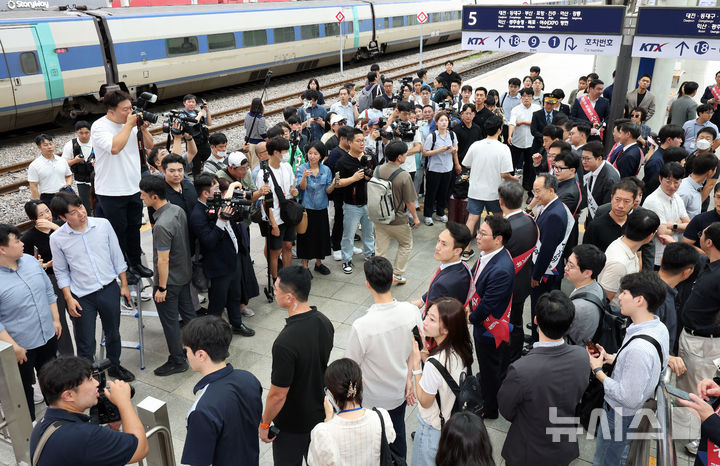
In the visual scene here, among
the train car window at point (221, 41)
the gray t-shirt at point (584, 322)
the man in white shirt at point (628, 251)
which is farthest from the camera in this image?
the train car window at point (221, 41)

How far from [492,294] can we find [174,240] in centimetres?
289

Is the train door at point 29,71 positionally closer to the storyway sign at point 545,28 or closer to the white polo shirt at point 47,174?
the white polo shirt at point 47,174

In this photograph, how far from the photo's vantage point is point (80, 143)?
7.79m

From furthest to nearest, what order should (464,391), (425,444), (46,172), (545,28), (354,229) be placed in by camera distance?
(545,28)
(46,172)
(354,229)
(425,444)
(464,391)

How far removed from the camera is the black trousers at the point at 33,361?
14.1ft

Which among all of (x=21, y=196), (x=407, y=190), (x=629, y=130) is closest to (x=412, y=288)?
(x=407, y=190)

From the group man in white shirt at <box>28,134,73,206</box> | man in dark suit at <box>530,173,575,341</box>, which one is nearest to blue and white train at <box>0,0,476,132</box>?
man in white shirt at <box>28,134,73,206</box>

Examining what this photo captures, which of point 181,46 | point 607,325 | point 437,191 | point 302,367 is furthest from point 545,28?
point 181,46

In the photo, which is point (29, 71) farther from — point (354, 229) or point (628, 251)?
point (628, 251)

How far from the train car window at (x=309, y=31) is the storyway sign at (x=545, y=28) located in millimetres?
11563

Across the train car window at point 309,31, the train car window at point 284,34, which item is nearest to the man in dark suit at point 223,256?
the train car window at point 284,34

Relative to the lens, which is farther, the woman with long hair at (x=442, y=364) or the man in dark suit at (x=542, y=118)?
the man in dark suit at (x=542, y=118)

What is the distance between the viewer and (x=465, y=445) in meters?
2.30

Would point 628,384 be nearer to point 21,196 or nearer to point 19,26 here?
point 21,196
